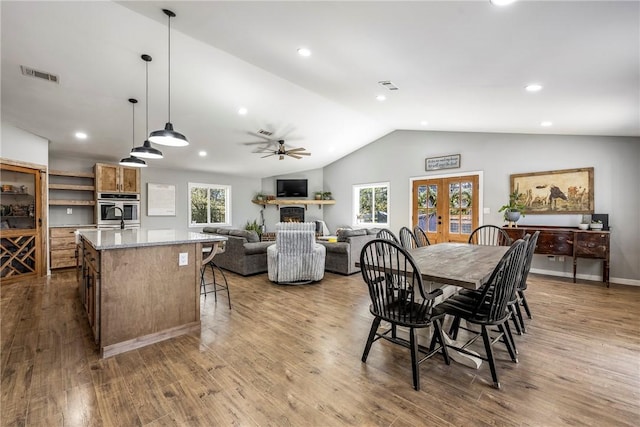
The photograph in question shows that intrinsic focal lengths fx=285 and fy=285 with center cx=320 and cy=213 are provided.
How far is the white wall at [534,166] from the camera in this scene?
473 centimetres

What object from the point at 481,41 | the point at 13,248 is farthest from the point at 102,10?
the point at 13,248

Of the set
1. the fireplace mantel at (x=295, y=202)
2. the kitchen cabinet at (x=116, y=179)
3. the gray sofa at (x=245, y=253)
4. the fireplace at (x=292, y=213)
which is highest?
the kitchen cabinet at (x=116, y=179)

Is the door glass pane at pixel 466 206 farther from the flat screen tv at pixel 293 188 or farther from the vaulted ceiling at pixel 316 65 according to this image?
the flat screen tv at pixel 293 188

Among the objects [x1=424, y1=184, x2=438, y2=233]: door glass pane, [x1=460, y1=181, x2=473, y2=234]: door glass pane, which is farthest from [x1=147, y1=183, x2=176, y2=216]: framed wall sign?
[x1=460, y1=181, x2=473, y2=234]: door glass pane

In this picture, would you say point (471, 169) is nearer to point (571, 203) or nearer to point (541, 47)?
point (571, 203)

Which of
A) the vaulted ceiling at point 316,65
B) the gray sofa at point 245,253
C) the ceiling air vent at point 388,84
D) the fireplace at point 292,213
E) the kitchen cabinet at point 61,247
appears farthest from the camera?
the fireplace at point 292,213

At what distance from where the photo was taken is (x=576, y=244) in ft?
15.5

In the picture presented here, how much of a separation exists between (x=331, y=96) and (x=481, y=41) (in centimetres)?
267

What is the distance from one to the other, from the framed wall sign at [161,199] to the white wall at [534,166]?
538cm

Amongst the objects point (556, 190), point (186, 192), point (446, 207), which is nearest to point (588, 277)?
point (556, 190)

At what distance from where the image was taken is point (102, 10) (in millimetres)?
2820

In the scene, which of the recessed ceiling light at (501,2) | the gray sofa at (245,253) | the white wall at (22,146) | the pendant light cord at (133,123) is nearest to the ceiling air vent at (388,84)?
the recessed ceiling light at (501,2)

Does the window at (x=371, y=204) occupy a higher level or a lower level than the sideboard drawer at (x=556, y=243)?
higher

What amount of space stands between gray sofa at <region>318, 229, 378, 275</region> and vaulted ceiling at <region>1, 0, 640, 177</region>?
233cm
